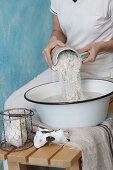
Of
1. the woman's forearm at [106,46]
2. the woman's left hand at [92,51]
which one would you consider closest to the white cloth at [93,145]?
the woman's left hand at [92,51]

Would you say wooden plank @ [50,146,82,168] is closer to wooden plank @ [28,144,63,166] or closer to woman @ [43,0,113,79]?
wooden plank @ [28,144,63,166]

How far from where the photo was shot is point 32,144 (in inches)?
55.1

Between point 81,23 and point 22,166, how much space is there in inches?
35.6

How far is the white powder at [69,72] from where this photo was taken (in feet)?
5.13

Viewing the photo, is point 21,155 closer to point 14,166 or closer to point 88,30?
point 14,166

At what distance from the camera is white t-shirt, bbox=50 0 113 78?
71.7 inches

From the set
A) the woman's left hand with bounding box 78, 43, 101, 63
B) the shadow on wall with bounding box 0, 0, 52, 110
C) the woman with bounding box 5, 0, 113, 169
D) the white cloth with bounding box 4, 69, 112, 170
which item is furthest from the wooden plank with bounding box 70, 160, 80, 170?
the shadow on wall with bounding box 0, 0, 52, 110

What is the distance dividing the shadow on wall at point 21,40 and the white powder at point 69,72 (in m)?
0.58

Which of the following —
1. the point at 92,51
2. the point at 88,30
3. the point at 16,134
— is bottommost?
the point at 16,134

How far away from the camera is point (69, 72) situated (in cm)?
158

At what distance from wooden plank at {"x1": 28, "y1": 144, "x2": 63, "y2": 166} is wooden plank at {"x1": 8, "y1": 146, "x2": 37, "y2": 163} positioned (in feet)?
0.07

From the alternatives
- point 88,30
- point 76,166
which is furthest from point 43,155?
point 88,30

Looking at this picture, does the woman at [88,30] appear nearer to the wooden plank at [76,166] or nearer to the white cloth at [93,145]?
the white cloth at [93,145]

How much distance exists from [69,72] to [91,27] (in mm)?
413
